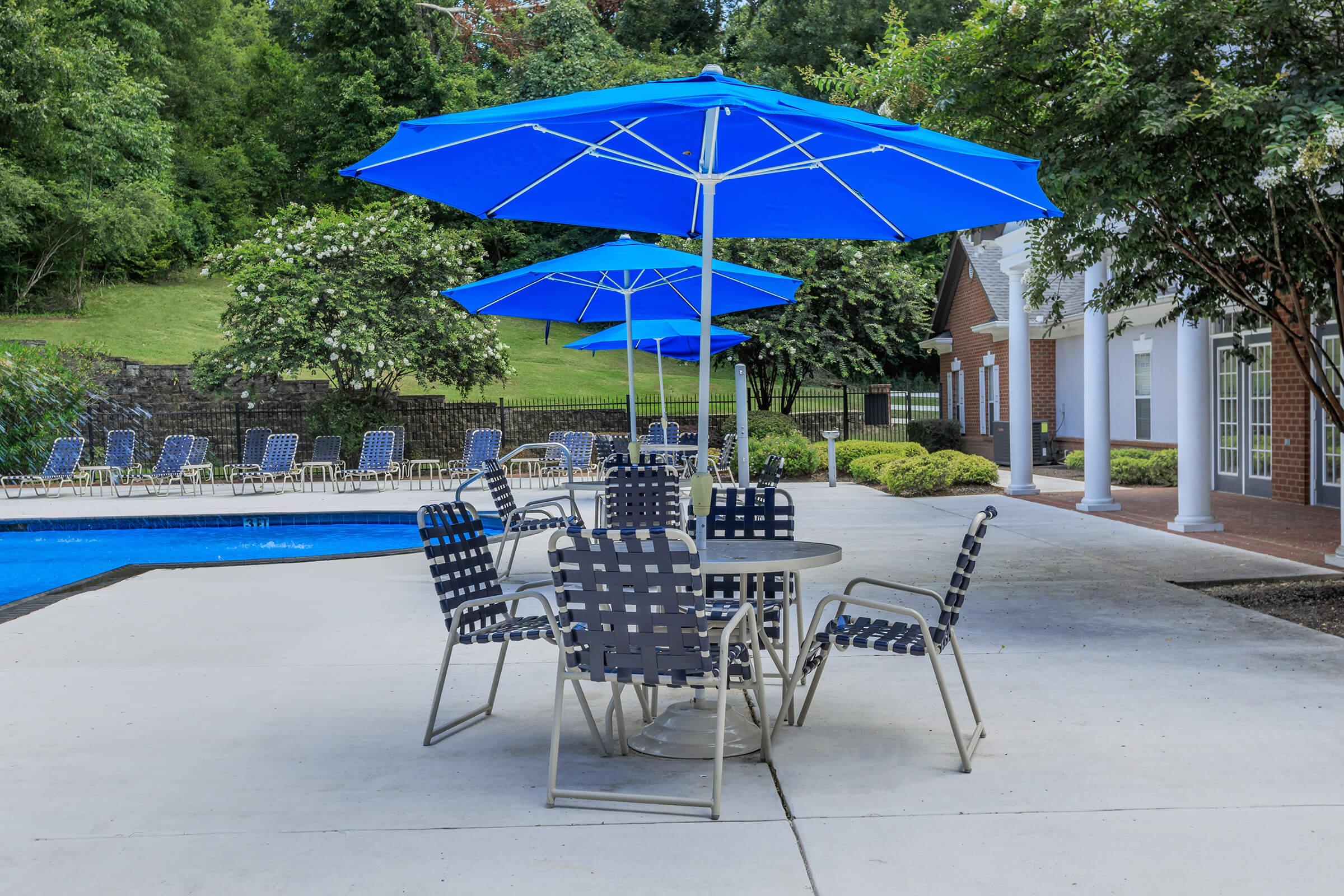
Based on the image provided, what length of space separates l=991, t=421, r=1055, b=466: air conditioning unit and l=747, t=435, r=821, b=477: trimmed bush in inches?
168

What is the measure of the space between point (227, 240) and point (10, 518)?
30079mm

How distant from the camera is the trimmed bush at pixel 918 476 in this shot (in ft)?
51.1

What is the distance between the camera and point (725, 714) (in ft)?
14.1

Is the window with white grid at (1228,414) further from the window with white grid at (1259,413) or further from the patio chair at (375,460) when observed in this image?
the patio chair at (375,460)

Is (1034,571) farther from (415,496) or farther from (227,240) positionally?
(227,240)

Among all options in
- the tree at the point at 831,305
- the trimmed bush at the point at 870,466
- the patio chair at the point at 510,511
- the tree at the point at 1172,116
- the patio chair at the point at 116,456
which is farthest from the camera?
the tree at the point at 831,305

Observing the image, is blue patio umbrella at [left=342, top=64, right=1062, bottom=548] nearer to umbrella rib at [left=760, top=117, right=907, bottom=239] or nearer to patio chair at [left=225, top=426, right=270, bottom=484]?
umbrella rib at [left=760, top=117, right=907, bottom=239]

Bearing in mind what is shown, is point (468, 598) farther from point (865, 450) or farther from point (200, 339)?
point (200, 339)

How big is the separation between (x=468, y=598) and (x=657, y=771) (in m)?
1.19

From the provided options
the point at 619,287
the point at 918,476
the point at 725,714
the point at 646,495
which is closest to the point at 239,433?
the point at 918,476

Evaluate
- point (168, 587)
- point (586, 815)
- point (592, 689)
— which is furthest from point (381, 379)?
point (586, 815)

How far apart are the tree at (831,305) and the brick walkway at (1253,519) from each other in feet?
27.1

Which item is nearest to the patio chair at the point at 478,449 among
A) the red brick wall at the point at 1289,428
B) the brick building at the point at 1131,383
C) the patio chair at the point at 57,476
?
the patio chair at the point at 57,476

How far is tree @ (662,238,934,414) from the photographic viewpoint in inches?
898
